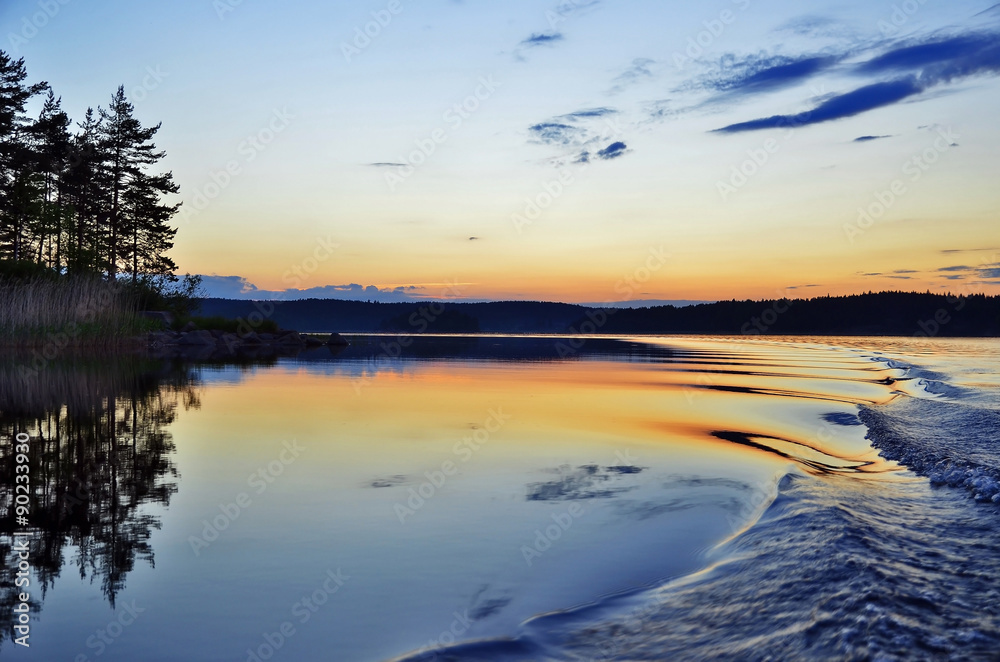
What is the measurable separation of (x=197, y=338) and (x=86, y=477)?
38317 mm

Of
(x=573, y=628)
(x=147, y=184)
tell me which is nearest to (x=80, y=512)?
(x=573, y=628)

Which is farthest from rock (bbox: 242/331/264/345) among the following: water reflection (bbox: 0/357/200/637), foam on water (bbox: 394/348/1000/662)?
foam on water (bbox: 394/348/1000/662)

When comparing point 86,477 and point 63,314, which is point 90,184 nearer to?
A: point 63,314

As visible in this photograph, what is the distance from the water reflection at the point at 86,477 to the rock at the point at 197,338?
88.0 ft

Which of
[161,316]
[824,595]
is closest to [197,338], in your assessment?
[161,316]

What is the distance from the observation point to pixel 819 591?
14.0 feet

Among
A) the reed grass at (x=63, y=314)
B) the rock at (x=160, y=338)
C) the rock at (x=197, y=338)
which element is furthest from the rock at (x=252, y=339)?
the reed grass at (x=63, y=314)

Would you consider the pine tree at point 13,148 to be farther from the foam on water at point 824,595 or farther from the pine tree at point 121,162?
the foam on water at point 824,595

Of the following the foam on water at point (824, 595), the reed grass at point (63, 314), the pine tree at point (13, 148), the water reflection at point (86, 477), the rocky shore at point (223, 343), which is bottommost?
the foam on water at point (824, 595)

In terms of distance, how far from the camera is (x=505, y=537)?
18.1 ft

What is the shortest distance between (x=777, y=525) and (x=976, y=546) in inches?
59.7

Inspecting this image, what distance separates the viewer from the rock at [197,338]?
41.0 m

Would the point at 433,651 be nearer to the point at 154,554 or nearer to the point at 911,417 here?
the point at 154,554

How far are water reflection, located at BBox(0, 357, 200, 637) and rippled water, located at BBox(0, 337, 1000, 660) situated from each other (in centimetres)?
4
